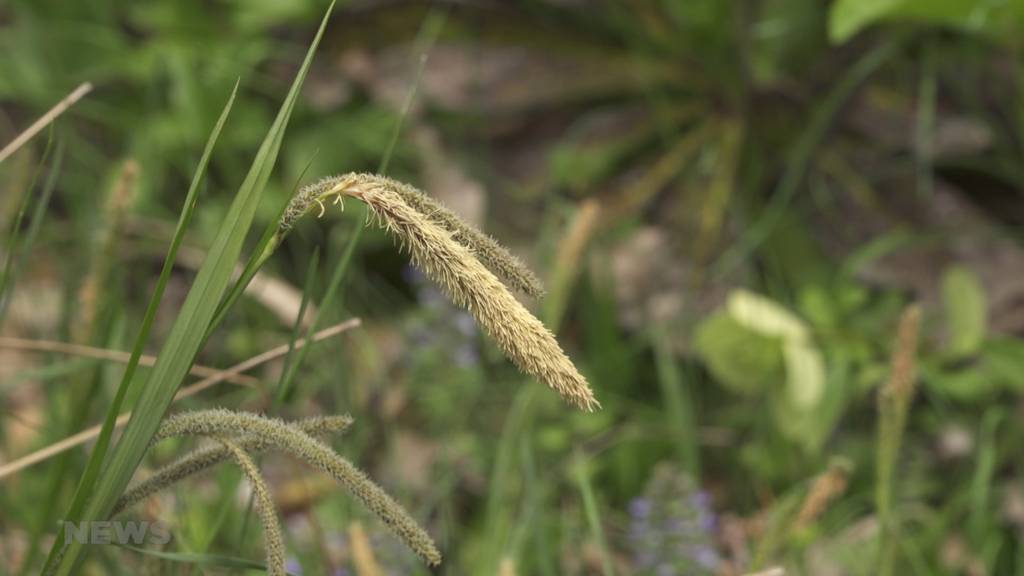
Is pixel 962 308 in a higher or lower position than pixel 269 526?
lower

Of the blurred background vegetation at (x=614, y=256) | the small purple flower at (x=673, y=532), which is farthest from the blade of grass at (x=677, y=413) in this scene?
the small purple flower at (x=673, y=532)

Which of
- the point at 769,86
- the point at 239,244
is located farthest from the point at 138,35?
the point at 239,244

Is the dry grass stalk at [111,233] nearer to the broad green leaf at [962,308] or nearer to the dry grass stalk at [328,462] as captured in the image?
the dry grass stalk at [328,462]

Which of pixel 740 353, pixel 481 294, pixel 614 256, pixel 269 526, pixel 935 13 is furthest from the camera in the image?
pixel 614 256

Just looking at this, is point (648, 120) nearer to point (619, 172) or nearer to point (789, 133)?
point (619, 172)

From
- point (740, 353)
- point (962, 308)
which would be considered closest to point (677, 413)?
point (740, 353)
